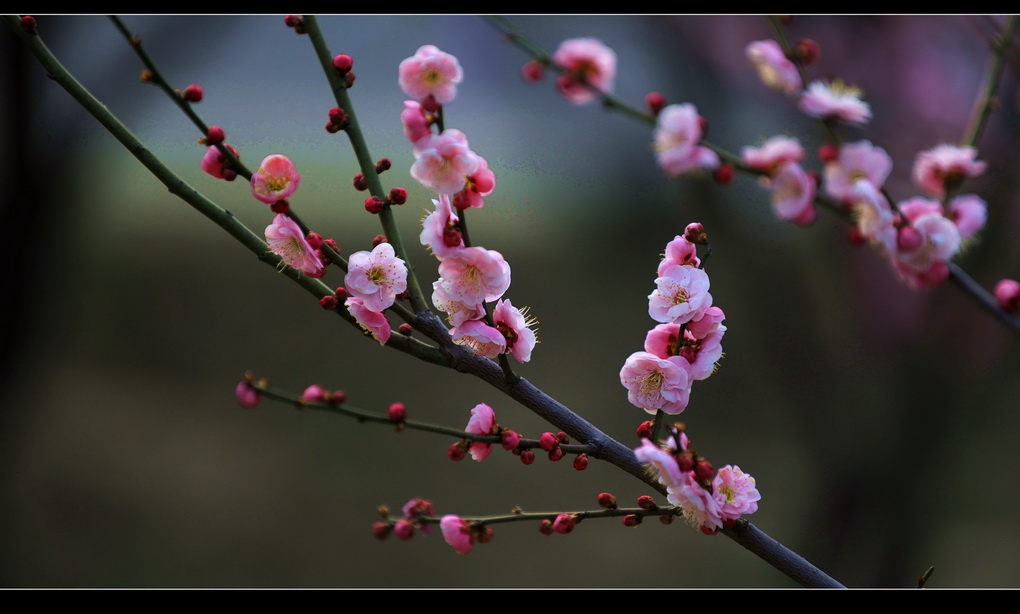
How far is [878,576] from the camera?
1.52 m

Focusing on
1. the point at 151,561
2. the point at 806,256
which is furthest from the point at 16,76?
the point at 806,256

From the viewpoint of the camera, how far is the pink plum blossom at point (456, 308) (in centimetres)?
56

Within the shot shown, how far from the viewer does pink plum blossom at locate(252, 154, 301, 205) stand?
0.56 meters

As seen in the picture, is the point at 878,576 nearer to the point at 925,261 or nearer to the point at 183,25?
the point at 925,261

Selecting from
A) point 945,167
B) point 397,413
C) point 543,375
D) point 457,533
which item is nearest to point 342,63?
point 397,413

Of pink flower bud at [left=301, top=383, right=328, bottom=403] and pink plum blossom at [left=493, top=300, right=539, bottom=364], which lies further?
pink plum blossom at [left=493, top=300, right=539, bottom=364]

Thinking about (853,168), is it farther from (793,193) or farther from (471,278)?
(471,278)

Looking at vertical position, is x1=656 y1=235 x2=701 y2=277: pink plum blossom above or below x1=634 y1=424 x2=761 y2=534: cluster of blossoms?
above

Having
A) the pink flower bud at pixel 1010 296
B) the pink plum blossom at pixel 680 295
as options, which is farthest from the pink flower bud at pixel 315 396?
the pink flower bud at pixel 1010 296

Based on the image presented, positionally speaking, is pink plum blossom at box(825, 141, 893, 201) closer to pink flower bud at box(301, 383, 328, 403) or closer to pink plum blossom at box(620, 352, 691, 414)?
pink plum blossom at box(620, 352, 691, 414)

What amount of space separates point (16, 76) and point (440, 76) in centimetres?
185

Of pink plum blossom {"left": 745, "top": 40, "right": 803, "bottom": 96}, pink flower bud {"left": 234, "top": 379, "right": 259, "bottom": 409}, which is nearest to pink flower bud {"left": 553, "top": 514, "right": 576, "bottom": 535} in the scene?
pink flower bud {"left": 234, "top": 379, "right": 259, "bottom": 409}

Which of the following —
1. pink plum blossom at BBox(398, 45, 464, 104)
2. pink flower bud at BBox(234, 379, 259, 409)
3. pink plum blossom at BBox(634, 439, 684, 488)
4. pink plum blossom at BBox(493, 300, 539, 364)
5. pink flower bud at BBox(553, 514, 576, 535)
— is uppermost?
pink plum blossom at BBox(398, 45, 464, 104)

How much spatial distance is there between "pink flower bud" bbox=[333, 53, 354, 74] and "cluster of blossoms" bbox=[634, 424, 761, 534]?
1.19ft
